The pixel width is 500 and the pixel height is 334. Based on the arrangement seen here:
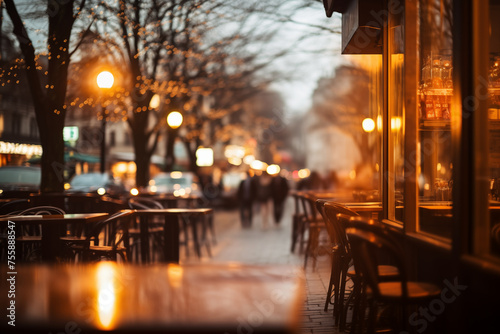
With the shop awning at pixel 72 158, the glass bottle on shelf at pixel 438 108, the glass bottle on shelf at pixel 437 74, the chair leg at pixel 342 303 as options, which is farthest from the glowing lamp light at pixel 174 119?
the chair leg at pixel 342 303

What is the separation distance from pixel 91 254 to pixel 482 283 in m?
4.59

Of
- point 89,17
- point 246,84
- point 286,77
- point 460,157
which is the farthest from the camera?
point 246,84

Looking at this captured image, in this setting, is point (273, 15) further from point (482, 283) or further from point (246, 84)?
point (246, 84)

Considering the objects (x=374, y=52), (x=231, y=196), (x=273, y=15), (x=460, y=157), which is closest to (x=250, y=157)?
(x=231, y=196)

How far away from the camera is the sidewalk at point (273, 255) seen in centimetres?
696

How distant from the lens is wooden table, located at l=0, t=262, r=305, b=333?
6.82ft

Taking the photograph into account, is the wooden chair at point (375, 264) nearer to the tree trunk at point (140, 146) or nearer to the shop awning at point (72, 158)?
the tree trunk at point (140, 146)

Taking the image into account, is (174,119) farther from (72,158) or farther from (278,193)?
(72,158)

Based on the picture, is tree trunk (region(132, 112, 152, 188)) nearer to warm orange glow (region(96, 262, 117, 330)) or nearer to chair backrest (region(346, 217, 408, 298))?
chair backrest (region(346, 217, 408, 298))

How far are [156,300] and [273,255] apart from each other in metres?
11.3

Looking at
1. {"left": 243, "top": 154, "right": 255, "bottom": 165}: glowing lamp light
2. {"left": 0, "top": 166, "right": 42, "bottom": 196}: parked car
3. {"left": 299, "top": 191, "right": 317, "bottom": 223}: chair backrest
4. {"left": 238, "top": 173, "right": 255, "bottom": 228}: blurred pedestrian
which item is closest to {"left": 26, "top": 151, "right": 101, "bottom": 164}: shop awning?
{"left": 0, "top": 166, "right": 42, "bottom": 196}: parked car

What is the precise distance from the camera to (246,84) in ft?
106

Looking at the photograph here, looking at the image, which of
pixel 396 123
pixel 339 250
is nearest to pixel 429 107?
pixel 396 123

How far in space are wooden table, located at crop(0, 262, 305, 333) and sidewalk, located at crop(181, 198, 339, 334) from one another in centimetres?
372
